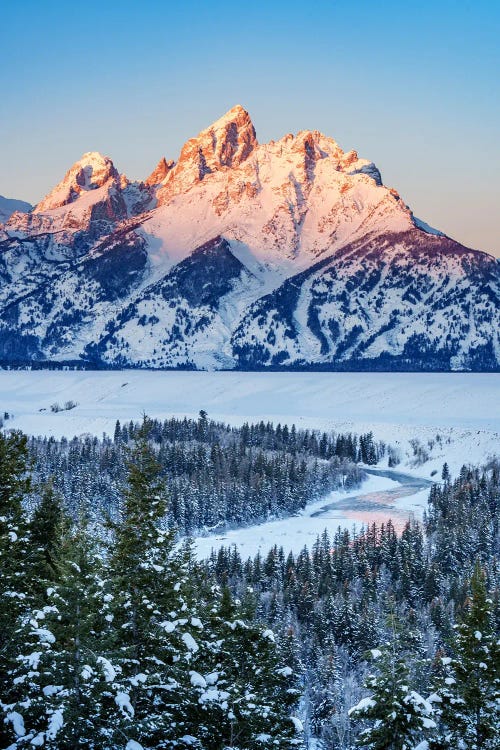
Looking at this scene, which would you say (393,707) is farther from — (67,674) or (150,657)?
A: (67,674)

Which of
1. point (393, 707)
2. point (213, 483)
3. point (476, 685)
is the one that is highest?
point (476, 685)

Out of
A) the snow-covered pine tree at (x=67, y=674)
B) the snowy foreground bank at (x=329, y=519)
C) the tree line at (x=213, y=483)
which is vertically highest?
the snow-covered pine tree at (x=67, y=674)

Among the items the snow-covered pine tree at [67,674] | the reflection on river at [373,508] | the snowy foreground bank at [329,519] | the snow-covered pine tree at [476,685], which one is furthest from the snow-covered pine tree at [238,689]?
the reflection on river at [373,508]

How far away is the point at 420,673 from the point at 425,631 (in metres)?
21.5

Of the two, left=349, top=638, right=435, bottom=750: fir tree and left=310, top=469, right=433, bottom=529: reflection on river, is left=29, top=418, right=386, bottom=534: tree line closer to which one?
left=310, top=469, right=433, bottom=529: reflection on river

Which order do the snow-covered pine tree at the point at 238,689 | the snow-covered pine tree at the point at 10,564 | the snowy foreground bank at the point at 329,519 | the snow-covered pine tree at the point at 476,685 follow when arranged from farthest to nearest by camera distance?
1. the snowy foreground bank at the point at 329,519
2. the snow-covered pine tree at the point at 476,685
3. the snow-covered pine tree at the point at 238,689
4. the snow-covered pine tree at the point at 10,564

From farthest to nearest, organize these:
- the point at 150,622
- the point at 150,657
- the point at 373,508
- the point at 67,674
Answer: the point at 373,508 < the point at 150,622 < the point at 150,657 < the point at 67,674

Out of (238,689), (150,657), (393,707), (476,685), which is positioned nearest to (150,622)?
(150,657)

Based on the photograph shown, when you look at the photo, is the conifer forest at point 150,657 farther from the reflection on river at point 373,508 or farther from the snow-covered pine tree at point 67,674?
the reflection on river at point 373,508

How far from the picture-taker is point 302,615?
95.6 metres

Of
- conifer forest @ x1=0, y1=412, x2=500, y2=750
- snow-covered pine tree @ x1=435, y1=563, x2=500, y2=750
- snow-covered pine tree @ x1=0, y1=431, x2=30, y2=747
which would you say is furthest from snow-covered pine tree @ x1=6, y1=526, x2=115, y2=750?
snow-covered pine tree @ x1=435, y1=563, x2=500, y2=750

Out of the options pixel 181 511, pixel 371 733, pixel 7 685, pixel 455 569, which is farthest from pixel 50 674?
pixel 181 511

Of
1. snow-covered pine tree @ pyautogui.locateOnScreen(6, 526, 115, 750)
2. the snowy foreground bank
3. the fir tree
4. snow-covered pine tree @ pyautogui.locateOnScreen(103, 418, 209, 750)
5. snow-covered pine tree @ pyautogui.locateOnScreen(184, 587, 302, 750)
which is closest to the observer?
snow-covered pine tree @ pyautogui.locateOnScreen(6, 526, 115, 750)

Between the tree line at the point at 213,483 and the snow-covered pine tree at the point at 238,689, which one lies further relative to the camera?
the tree line at the point at 213,483
